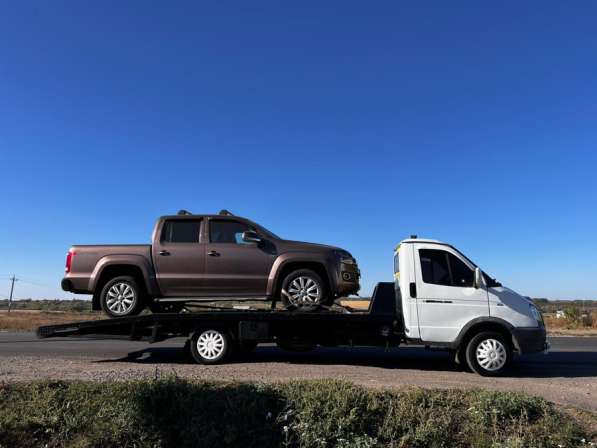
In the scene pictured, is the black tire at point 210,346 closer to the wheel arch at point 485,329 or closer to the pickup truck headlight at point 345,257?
the pickup truck headlight at point 345,257

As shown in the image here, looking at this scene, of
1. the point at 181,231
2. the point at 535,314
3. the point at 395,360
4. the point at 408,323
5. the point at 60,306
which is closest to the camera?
the point at 535,314

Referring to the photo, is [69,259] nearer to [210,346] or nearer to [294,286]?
[210,346]

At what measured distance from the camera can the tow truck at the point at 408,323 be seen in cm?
854

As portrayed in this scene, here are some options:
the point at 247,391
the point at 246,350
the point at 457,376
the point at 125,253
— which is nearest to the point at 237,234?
the point at 125,253

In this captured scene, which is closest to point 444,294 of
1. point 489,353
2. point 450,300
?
point 450,300

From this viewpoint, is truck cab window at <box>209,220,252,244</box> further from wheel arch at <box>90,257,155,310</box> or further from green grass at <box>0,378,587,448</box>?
green grass at <box>0,378,587,448</box>

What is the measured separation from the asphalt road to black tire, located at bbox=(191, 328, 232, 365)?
0.75ft

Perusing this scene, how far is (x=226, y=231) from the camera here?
30.5ft

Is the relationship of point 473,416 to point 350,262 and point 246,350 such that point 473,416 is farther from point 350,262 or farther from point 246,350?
point 246,350

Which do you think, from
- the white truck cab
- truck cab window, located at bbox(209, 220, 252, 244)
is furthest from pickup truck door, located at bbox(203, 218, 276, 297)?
the white truck cab

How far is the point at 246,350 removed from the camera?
10.6m

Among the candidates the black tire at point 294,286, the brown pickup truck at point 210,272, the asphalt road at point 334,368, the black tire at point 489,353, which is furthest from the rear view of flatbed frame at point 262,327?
the black tire at point 489,353

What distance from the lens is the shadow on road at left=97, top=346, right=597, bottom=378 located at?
9414mm

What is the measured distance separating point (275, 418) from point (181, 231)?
4.64m
